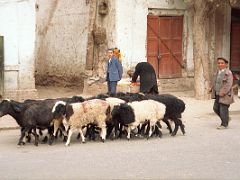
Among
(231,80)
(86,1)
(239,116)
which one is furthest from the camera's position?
(86,1)

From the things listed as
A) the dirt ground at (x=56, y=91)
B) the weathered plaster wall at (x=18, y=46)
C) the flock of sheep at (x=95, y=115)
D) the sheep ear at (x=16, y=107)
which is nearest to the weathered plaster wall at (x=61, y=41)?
the dirt ground at (x=56, y=91)

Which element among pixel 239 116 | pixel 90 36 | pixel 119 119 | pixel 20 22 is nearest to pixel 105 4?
pixel 90 36

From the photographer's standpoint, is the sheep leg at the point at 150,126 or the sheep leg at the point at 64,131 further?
the sheep leg at the point at 150,126

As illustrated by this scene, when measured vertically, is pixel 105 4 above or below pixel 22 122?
above

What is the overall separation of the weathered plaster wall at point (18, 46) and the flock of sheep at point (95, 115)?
4.55 metres

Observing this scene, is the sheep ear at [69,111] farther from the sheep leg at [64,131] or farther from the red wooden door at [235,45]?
the red wooden door at [235,45]

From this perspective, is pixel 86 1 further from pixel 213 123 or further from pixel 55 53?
pixel 213 123

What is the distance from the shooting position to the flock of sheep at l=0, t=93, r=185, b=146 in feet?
35.0

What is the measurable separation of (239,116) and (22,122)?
680 cm

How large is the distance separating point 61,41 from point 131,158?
12848 mm

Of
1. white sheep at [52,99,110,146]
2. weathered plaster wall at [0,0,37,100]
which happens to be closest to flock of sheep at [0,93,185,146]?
white sheep at [52,99,110,146]

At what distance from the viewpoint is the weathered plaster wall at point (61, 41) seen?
20.5 meters

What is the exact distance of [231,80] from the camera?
12.5 meters

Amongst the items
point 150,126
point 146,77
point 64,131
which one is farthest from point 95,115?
point 146,77
